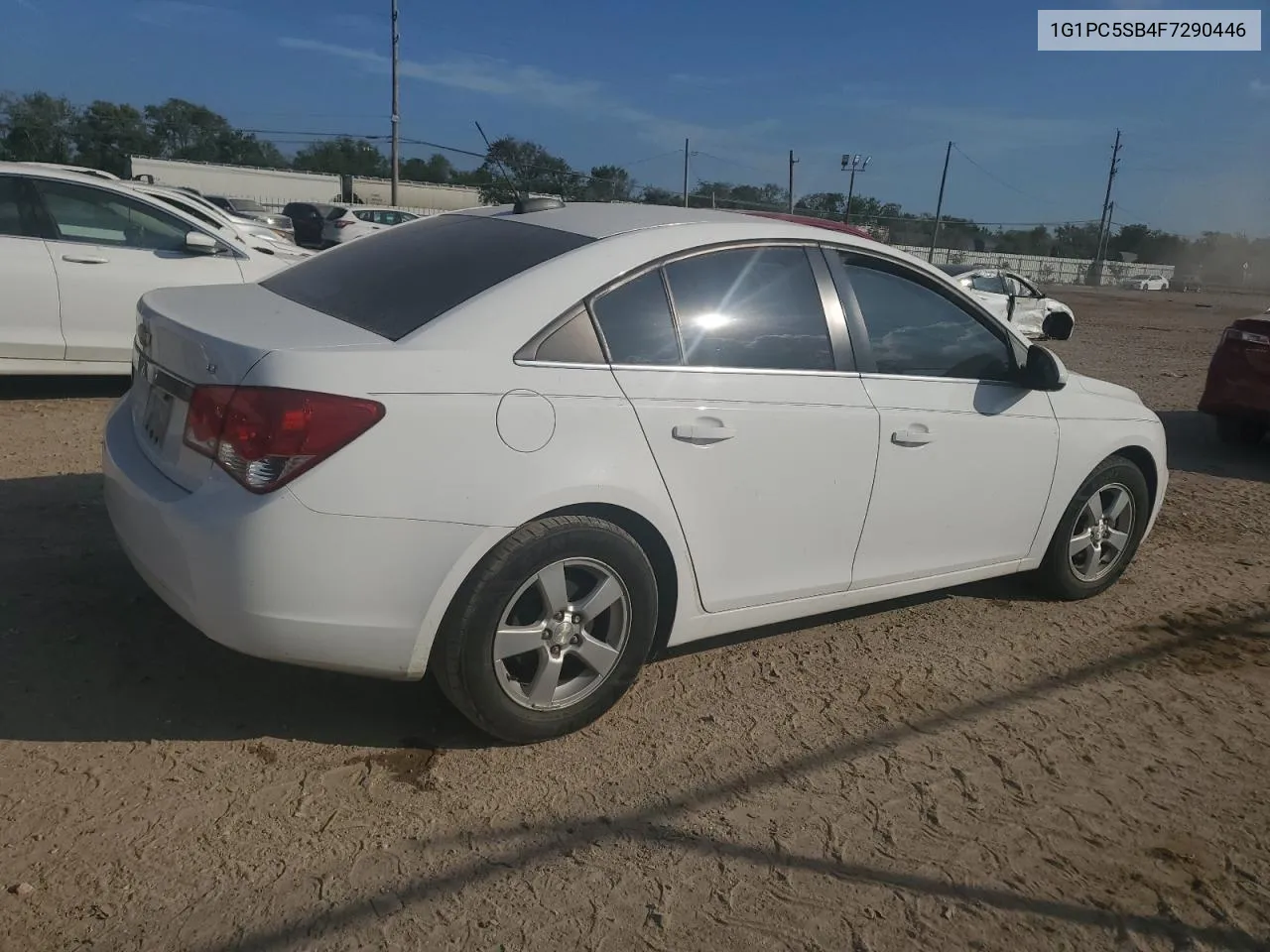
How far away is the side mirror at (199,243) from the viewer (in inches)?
291

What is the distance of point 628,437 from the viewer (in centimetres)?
312

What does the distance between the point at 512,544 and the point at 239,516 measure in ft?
2.40

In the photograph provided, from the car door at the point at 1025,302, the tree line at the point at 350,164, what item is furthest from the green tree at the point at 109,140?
the car door at the point at 1025,302

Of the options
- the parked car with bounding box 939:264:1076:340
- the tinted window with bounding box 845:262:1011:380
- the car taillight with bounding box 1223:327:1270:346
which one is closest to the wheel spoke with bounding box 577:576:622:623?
the tinted window with bounding box 845:262:1011:380

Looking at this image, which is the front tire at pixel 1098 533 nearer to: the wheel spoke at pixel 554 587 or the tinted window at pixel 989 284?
the wheel spoke at pixel 554 587

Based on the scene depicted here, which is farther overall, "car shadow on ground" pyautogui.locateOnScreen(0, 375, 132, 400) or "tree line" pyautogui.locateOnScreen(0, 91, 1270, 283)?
"tree line" pyautogui.locateOnScreen(0, 91, 1270, 283)

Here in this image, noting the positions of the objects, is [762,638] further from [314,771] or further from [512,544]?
[314,771]

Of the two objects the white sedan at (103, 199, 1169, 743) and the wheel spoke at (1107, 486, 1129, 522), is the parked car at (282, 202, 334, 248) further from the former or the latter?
the white sedan at (103, 199, 1169, 743)

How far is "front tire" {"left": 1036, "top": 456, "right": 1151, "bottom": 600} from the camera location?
4645 mm

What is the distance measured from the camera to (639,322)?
3.28 meters

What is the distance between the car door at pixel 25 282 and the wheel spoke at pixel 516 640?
5510 mm

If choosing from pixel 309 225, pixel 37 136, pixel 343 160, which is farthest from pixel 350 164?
pixel 309 225

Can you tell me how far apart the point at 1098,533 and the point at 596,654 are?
279cm

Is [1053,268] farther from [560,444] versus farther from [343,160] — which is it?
[560,444]
